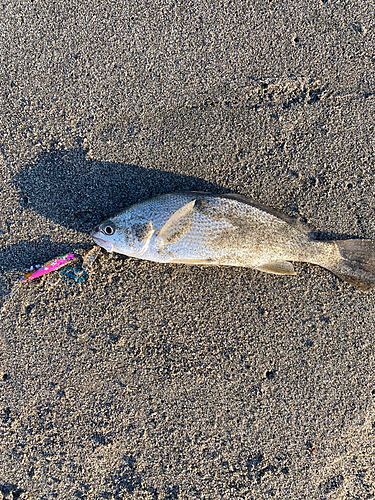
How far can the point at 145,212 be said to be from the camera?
8.30ft

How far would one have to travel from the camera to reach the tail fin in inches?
107

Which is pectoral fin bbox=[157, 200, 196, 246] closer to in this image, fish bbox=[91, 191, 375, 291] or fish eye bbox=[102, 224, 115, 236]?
fish bbox=[91, 191, 375, 291]

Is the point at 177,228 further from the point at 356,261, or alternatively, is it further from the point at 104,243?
the point at 356,261

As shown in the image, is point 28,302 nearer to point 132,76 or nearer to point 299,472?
point 132,76

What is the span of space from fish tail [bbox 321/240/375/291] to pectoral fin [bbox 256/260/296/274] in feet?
1.18

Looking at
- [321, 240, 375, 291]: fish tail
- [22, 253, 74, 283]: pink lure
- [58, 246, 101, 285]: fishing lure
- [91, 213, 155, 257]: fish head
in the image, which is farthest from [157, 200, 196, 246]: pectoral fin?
[321, 240, 375, 291]: fish tail

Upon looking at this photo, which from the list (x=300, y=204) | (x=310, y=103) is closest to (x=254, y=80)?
(x=310, y=103)

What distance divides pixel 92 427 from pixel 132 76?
10.8ft

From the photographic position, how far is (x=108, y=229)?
253cm

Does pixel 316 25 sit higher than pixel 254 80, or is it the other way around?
pixel 316 25

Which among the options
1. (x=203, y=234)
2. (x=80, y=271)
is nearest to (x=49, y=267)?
(x=80, y=271)

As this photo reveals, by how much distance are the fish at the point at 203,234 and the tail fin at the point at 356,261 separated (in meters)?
0.36

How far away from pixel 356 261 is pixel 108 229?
7.37ft

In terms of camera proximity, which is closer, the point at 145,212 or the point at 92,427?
the point at 145,212
